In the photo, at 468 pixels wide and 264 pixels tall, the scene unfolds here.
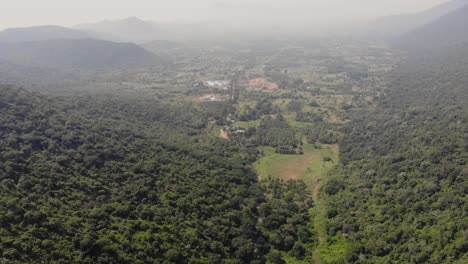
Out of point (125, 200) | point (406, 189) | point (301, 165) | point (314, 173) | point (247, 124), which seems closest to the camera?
point (125, 200)

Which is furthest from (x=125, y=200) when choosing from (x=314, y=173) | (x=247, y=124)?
(x=247, y=124)

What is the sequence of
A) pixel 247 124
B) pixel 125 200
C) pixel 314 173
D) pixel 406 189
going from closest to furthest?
pixel 125 200, pixel 406 189, pixel 314 173, pixel 247 124

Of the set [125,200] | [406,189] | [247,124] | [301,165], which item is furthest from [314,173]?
[125,200]

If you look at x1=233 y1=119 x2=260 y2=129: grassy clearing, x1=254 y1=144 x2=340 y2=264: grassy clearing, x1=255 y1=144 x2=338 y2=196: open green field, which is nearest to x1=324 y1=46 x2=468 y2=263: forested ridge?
x1=254 y1=144 x2=340 y2=264: grassy clearing

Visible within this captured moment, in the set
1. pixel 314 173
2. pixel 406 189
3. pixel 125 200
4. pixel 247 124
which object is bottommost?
pixel 314 173

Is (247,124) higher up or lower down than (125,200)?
lower down

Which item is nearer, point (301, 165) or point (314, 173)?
point (314, 173)

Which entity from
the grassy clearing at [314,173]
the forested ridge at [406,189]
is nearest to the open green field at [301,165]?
the grassy clearing at [314,173]

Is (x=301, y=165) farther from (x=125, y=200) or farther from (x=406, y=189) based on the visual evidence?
(x=125, y=200)
